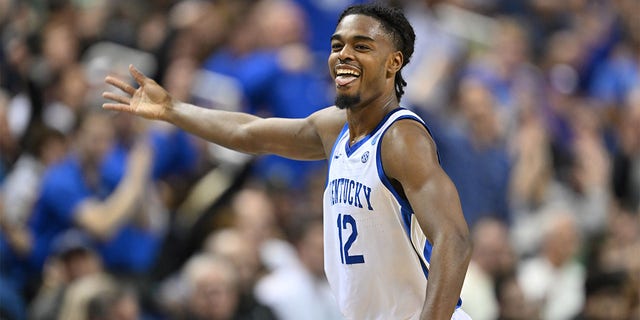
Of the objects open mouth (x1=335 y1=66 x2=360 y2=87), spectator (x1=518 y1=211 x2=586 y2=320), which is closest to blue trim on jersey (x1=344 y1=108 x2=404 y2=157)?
open mouth (x1=335 y1=66 x2=360 y2=87)

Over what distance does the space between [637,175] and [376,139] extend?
24.9 ft

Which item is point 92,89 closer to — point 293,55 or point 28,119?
point 28,119

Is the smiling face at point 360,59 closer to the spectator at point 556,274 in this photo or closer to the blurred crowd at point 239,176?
the blurred crowd at point 239,176

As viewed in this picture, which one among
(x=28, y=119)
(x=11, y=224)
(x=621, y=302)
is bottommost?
(x=621, y=302)

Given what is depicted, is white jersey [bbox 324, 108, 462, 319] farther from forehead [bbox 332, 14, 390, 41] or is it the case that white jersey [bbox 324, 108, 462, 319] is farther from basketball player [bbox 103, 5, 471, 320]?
forehead [bbox 332, 14, 390, 41]

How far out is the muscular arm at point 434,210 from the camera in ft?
16.5

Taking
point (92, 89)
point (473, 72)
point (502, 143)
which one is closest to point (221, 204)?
point (92, 89)

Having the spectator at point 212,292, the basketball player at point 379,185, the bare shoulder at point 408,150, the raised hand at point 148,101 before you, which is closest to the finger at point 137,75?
the raised hand at point 148,101

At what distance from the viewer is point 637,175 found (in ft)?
41.0

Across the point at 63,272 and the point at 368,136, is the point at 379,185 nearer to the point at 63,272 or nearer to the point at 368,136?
the point at 368,136

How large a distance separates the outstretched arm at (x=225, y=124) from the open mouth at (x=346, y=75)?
74 cm

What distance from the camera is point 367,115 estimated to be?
5672mm

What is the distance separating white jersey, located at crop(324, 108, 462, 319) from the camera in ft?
17.9

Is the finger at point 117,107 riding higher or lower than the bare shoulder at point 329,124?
higher
